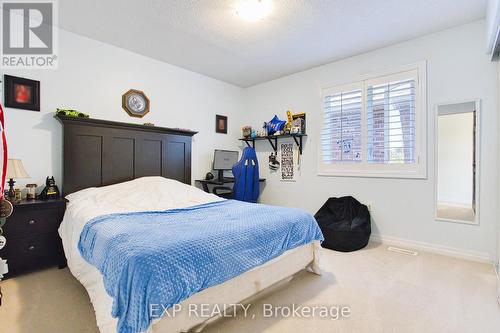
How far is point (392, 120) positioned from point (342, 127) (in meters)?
0.67

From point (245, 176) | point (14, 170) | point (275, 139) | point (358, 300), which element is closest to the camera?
point (358, 300)

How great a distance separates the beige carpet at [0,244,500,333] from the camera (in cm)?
167

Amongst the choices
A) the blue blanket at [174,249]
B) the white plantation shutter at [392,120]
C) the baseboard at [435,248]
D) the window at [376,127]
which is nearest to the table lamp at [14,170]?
the blue blanket at [174,249]

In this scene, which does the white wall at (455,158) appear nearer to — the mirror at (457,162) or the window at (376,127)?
the mirror at (457,162)

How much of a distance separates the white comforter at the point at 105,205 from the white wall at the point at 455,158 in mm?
2743

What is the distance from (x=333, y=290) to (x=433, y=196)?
1866mm

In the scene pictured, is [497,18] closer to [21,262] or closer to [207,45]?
[207,45]

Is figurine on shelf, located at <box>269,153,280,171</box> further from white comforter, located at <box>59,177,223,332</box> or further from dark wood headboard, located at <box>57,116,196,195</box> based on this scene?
white comforter, located at <box>59,177,223,332</box>

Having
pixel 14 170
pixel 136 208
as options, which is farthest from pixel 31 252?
pixel 136 208

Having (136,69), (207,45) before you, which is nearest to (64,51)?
(136,69)

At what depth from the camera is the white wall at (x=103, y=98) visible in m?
2.72

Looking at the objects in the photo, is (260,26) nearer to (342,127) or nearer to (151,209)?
(342,127)

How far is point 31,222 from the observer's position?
240 centimetres

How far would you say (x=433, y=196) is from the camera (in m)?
3.02
